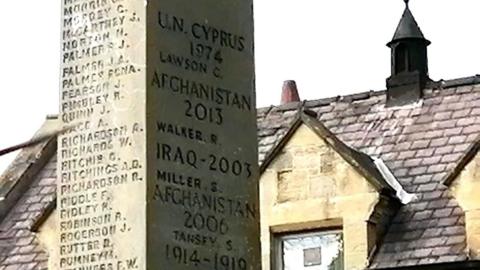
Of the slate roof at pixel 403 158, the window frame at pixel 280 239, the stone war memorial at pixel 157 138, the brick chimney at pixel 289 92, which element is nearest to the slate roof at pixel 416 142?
the slate roof at pixel 403 158

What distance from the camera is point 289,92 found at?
Result: 2461 cm

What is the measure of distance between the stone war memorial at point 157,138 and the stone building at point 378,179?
24.0 ft

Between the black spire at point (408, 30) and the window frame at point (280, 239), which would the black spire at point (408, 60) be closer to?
the black spire at point (408, 30)

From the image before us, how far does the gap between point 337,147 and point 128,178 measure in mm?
9146

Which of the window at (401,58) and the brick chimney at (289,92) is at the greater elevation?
the brick chimney at (289,92)

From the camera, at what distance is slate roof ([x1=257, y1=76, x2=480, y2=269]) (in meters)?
18.5

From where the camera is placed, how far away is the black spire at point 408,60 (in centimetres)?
2083

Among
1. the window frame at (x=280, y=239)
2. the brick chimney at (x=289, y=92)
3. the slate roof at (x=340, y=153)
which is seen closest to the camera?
the slate roof at (x=340, y=153)

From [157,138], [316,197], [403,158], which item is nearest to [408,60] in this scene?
[403,158]

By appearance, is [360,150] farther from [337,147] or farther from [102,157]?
[102,157]

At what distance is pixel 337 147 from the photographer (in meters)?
19.1

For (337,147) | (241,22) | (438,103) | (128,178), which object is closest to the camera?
(128,178)

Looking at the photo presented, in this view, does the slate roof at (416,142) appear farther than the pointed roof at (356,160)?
No

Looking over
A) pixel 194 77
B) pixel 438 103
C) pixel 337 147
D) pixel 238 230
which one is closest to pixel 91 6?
pixel 194 77
